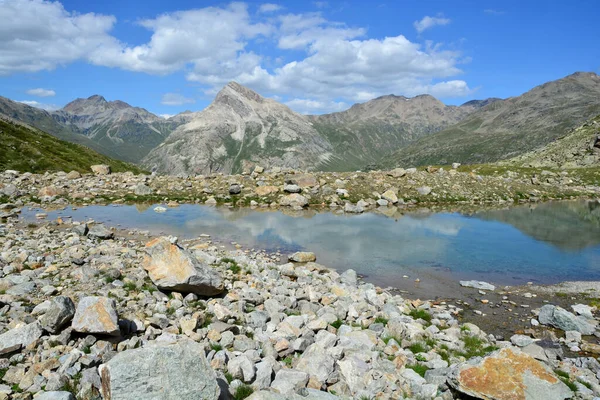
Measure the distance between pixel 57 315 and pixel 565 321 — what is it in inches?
845

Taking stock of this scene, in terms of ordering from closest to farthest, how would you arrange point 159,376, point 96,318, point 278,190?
point 159,376, point 96,318, point 278,190

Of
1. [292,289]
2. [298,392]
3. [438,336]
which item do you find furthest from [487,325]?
[298,392]

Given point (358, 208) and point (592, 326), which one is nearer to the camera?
point (592, 326)

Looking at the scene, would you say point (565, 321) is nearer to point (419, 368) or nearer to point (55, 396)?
point (419, 368)

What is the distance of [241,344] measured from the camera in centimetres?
1200

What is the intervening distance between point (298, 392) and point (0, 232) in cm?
2623

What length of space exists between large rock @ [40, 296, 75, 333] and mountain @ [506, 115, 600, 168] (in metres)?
151

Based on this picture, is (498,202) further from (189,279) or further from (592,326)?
(189,279)

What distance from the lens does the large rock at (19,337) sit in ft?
32.8

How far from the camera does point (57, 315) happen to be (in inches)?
433

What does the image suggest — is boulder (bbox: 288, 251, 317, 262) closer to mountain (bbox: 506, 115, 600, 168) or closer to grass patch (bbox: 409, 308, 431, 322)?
grass patch (bbox: 409, 308, 431, 322)

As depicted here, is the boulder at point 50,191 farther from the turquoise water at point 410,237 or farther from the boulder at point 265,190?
the boulder at point 265,190

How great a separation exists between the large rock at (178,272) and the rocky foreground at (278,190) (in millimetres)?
33198

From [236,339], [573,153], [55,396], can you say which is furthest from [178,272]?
[573,153]
